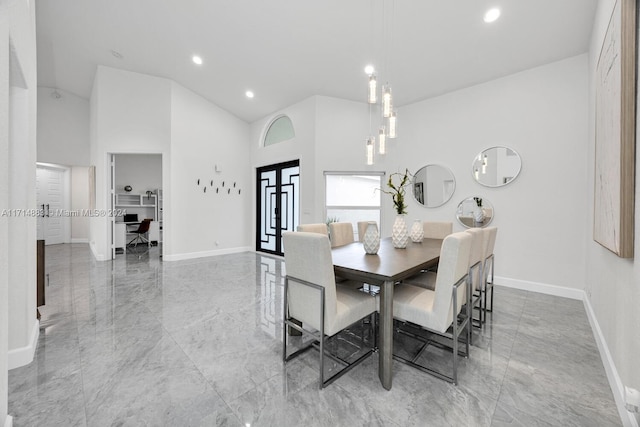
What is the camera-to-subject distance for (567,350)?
214cm

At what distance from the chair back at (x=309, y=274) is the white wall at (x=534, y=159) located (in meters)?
3.32

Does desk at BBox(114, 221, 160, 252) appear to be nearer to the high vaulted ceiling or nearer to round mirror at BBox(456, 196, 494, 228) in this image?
the high vaulted ceiling

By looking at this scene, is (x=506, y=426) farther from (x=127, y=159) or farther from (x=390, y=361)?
(x=127, y=159)

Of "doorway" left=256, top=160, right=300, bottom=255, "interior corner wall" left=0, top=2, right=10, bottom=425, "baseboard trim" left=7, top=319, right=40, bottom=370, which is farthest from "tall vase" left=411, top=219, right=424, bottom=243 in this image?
"baseboard trim" left=7, top=319, right=40, bottom=370

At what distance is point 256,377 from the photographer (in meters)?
1.79

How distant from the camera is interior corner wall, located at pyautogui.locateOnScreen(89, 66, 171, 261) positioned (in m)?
5.22

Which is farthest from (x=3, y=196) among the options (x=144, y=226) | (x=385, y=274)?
(x=144, y=226)

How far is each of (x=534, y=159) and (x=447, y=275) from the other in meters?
3.01

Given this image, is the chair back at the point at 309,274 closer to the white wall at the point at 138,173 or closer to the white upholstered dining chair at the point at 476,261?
the white upholstered dining chair at the point at 476,261

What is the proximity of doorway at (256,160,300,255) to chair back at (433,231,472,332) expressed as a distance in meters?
4.09

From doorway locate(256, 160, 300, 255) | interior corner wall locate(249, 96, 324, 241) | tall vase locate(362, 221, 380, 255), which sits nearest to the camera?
tall vase locate(362, 221, 380, 255)

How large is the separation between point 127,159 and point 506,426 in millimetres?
9340

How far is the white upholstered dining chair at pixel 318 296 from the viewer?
167cm

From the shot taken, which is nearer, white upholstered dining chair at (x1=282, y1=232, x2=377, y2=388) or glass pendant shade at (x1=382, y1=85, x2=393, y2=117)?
white upholstered dining chair at (x1=282, y1=232, x2=377, y2=388)
